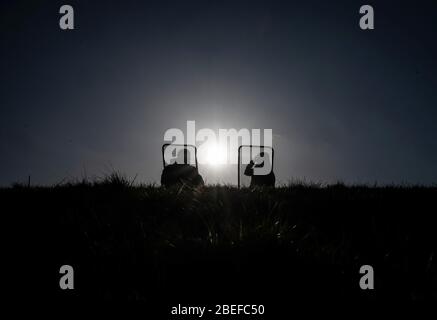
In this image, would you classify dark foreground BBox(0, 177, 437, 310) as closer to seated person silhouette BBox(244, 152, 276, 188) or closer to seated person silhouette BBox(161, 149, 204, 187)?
seated person silhouette BBox(161, 149, 204, 187)

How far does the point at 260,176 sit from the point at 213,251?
6.74 metres

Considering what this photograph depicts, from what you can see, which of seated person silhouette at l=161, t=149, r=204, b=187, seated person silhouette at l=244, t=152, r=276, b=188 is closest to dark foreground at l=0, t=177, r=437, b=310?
seated person silhouette at l=161, t=149, r=204, b=187

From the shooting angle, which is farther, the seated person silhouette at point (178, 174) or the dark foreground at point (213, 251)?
the seated person silhouette at point (178, 174)

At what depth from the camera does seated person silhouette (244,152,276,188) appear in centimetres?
863

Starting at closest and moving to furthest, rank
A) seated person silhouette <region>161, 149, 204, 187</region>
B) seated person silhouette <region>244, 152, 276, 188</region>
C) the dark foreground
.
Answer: the dark foreground, seated person silhouette <region>161, 149, 204, 187</region>, seated person silhouette <region>244, 152, 276, 188</region>

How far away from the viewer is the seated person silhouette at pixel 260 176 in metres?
8.63

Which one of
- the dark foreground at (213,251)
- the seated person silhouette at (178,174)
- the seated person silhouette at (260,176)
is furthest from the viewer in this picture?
the seated person silhouette at (260,176)

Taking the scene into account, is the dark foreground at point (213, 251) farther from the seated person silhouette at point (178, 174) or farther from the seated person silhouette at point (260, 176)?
the seated person silhouette at point (260, 176)

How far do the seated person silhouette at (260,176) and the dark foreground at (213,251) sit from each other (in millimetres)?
4951

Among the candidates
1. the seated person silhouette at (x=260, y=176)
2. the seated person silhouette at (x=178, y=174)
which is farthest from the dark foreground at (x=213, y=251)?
the seated person silhouette at (x=260, y=176)

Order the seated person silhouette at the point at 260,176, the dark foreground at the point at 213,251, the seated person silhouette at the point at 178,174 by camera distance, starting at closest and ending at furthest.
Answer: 1. the dark foreground at the point at 213,251
2. the seated person silhouette at the point at 178,174
3. the seated person silhouette at the point at 260,176

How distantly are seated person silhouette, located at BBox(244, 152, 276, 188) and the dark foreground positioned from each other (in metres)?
4.95
